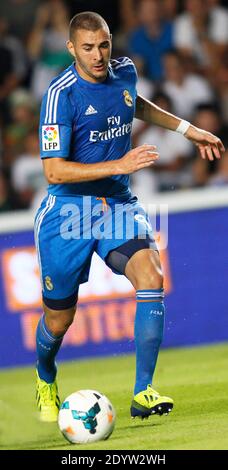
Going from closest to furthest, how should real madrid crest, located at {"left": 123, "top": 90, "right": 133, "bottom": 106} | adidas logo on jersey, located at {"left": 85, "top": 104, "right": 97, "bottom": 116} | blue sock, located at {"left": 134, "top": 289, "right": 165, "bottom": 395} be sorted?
blue sock, located at {"left": 134, "top": 289, "right": 165, "bottom": 395}, adidas logo on jersey, located at {"left": 85, "top": 104, "right": 97, "bottom": 116}, real madrid crest, located at {"left": 123, "top": 90, "right": 133, "bottom": 106}

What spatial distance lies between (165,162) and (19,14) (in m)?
2.87

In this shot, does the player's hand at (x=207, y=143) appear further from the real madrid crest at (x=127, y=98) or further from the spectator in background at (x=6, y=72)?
the spectator in background at (x=6, y=72)

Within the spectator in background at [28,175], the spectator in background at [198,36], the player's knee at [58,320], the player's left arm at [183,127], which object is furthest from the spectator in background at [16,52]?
the player's knee at [58,320]

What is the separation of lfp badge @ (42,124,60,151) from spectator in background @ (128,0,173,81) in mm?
6505

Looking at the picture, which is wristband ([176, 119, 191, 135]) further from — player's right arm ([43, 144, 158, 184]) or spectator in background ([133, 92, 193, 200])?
spectator in background ([133, 92, 193, 200])

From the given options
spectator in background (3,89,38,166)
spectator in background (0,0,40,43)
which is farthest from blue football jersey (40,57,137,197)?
spectator in background (0,0,40,43)

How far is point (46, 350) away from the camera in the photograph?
750 cm

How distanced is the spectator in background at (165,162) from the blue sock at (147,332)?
5253 millimetres

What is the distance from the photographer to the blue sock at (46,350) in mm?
7441

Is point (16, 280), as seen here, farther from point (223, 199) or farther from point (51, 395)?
point (51, 395)

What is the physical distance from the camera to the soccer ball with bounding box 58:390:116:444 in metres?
6.36

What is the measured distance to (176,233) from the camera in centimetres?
1069

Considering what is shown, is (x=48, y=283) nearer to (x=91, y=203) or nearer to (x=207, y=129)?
(x=91, y=203)
